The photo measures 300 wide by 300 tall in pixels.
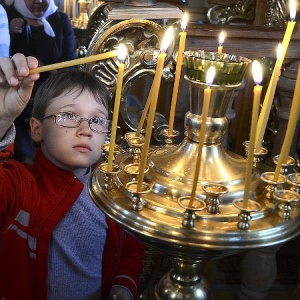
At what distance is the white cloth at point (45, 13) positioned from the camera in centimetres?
189

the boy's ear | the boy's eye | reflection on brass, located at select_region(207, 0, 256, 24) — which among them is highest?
reflection on brass, located at select_region(207, 0, 256, 24)

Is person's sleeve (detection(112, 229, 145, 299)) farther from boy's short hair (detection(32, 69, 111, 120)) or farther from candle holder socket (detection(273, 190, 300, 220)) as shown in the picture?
candle holder socket (detection(273, 190, 300, 220))

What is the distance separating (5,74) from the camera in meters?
0.92

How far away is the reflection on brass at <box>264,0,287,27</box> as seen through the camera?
6.18 feet

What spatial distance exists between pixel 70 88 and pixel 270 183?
2.14ft

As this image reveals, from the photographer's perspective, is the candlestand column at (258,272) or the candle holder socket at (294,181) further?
the candlestand column at (258,272)

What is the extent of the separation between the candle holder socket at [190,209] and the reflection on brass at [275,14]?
1477 millimetres

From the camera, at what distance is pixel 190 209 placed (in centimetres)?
56

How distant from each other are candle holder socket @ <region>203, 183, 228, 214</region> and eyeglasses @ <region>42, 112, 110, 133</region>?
1.74ft

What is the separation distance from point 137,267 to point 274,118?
33.9 inches

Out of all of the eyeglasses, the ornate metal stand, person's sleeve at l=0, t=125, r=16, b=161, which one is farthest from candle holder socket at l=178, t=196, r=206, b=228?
person's sleeve at l=0, t=125, r=16, b=161

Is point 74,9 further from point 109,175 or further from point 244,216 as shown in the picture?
point 244,216

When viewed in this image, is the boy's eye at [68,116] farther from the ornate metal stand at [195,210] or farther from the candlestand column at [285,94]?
the candlestand column at [285,94]

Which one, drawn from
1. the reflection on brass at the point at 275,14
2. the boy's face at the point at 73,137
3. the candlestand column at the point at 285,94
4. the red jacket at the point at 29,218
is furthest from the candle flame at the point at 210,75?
the reflection on brass at the point at 275,14
